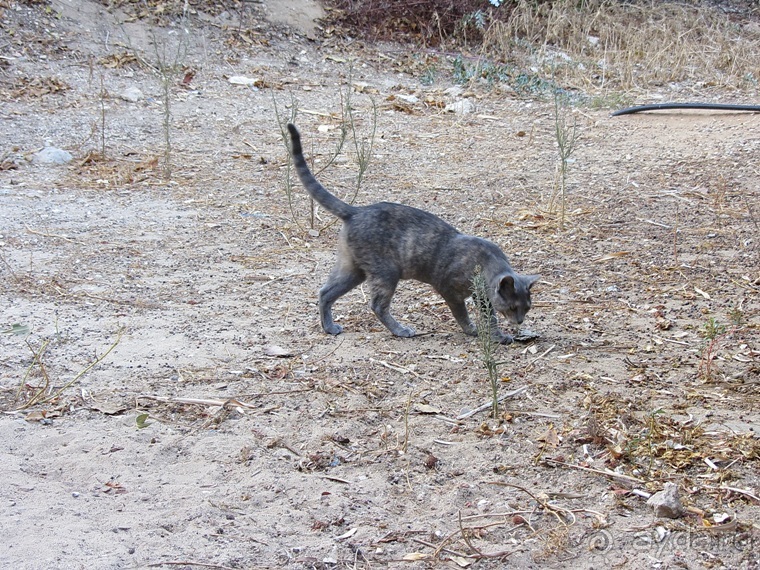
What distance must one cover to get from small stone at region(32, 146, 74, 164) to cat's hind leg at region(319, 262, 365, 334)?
14.6ft

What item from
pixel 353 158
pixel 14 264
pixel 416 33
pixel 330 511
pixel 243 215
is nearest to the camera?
pixel 330 511

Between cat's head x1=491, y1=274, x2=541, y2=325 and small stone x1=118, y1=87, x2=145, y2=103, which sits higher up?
small stone x1=118, y1=87, x2=145, y2=103

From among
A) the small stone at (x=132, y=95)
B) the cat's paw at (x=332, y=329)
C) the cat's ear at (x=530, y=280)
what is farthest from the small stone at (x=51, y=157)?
the cat's ear at (x=530, y=280)

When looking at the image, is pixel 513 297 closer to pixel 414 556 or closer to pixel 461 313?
pixel 461 313

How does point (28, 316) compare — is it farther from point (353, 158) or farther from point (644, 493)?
point (353, 158)

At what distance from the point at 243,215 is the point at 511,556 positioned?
5.14 m

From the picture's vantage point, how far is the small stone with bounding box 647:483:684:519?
10.8 ft

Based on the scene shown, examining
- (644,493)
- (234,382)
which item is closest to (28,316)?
(234,382)

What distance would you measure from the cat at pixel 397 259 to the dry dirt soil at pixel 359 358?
0.21 metres

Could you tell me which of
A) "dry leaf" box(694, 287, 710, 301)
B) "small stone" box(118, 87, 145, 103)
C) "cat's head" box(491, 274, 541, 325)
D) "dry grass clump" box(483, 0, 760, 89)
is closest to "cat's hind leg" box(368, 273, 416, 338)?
"cat's head" box(491, 274, 541, 325)

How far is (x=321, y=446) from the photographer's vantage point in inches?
157

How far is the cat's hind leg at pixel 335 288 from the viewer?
5.63 m

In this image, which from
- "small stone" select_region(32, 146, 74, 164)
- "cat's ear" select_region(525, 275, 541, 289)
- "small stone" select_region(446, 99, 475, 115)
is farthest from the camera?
"small stone" select_region(446, 99, 475, 115)

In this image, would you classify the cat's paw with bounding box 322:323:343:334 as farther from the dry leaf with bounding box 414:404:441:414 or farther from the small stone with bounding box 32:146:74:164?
the small stone with bounding box 32:146:74:164
